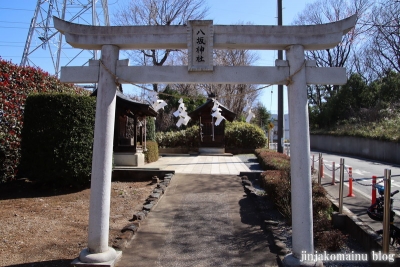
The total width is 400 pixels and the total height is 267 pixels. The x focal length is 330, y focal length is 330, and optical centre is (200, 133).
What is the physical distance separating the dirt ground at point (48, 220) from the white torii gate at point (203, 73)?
3.85ft

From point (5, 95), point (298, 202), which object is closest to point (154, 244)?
point (298, 202)

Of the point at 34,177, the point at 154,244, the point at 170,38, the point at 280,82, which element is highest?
the point at 170,38

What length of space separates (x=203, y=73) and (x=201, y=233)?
3.45 metres

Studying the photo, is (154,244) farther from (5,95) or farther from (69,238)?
(5,95)

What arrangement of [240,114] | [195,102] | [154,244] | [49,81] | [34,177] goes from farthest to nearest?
1. [240,114]
2. [195,102]
3. [49,81]
4. [34,177]
5. [154,244]

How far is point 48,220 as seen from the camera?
7.62m

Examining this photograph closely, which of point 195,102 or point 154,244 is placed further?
point 195,102

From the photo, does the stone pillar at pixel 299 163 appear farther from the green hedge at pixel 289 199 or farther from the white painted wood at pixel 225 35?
the green hedge at pixel 289 199

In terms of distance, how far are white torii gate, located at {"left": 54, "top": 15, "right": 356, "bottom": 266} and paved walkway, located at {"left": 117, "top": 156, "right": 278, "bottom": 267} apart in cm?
80

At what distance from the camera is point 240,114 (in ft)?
133

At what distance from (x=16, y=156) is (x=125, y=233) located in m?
6.12

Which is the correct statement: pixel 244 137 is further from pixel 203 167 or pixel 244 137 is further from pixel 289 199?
pixel 289 199

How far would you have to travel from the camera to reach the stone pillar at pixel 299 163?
4996 millimetres

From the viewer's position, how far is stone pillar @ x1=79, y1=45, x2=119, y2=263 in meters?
5.10
